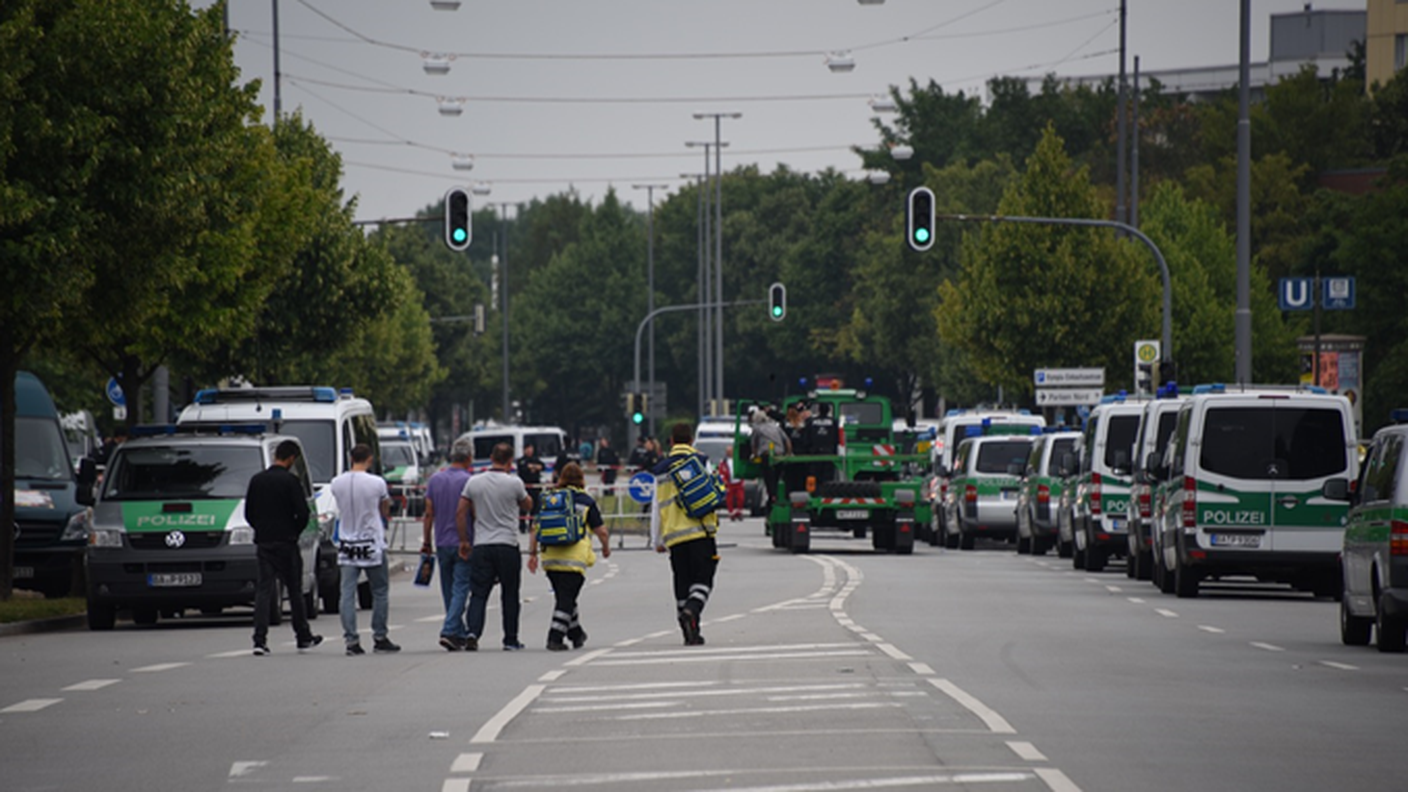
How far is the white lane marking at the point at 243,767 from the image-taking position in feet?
41.0

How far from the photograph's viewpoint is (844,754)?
41.7 ft

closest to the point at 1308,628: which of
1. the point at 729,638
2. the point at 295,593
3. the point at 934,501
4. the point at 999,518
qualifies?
the point at 729,638

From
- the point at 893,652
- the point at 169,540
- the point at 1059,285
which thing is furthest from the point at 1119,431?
the point at 1059,285

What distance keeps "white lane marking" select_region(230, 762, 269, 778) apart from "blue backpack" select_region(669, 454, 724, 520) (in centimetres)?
888

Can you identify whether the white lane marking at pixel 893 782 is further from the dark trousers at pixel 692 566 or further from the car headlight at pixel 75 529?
the car headlight at pixel 75 529

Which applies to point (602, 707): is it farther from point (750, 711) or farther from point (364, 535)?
point (364, 535)

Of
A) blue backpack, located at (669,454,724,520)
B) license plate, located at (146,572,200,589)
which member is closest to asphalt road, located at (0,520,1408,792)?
license plate, located at (146,572,200,589)

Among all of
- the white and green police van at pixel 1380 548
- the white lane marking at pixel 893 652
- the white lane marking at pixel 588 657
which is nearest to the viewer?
the white lane marking at pixel 893 652

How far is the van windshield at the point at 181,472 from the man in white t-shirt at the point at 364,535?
4.42 meters

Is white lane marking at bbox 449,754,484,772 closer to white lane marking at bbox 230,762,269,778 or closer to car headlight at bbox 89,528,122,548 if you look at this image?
white lane marking at bbox 230,762,269,778

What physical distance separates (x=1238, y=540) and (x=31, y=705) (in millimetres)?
16069

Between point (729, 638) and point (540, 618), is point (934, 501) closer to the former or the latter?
point (540, 618)

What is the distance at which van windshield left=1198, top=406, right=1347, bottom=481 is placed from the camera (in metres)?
29.0

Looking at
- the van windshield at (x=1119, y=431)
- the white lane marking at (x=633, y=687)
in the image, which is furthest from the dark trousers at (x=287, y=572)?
the van windshield at (x=1119, y=431)
